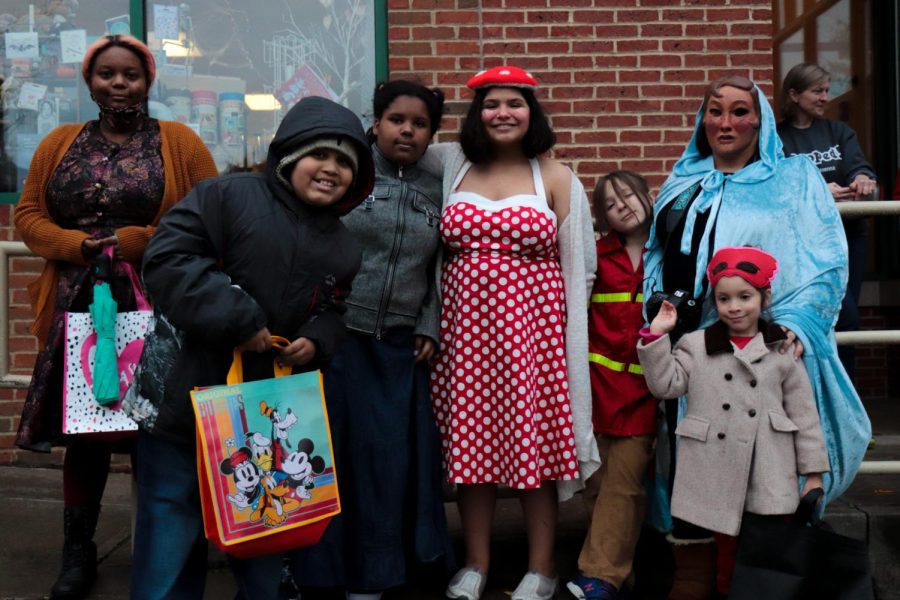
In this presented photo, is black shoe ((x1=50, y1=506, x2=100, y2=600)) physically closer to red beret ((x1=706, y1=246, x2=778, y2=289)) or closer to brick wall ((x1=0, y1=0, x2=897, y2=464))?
brick wall ((x1=0, y1=0, x2=897, y2=464))

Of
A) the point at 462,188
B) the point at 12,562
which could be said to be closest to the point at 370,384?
the point at 462,188

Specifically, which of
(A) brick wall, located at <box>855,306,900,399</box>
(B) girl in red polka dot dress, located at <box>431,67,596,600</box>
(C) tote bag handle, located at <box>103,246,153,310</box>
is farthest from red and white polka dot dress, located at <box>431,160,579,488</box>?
(A) brick wall, located at <box>855,306,900,399</box>

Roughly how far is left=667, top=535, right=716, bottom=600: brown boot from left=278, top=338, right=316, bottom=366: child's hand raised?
1.56 meters

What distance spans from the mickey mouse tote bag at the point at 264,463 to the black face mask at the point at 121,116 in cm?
126

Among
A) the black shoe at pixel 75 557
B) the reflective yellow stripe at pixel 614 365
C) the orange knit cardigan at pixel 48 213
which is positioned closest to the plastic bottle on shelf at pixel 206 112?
the orange knit cardigan at pixel 48 213

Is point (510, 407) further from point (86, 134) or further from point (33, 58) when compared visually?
point (33, 58)

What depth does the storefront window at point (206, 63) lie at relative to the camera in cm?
559

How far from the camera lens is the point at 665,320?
3449 mm

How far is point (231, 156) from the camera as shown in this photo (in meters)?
5.63

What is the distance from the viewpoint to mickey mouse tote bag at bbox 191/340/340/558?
8.95ft

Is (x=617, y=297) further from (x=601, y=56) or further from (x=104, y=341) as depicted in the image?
(x=601, y=56)

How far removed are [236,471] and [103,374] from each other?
0.91m

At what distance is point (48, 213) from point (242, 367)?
123cm

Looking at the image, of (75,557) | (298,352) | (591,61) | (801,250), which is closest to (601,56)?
(591,61)
